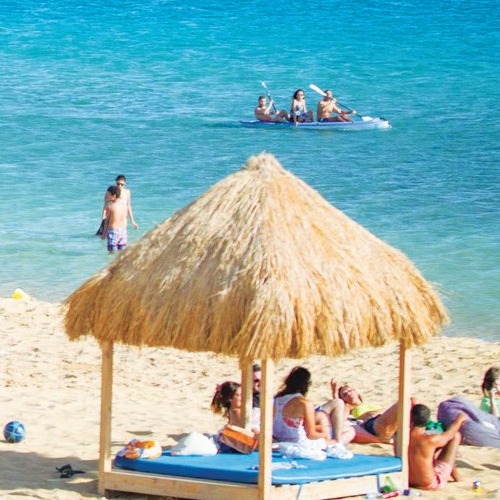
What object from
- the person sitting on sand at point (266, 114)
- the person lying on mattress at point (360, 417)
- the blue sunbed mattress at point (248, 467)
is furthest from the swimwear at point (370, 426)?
the person sitting on sand at point (266, 114)

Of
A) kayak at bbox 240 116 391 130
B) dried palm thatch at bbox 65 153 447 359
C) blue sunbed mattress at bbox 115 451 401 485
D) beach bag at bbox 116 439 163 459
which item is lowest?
blue sunbed mattress at bbox 115 451 401 485

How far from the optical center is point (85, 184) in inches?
915

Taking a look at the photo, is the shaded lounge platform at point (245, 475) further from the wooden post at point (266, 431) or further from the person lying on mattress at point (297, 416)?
the person lying on mattress at point (297, 416)

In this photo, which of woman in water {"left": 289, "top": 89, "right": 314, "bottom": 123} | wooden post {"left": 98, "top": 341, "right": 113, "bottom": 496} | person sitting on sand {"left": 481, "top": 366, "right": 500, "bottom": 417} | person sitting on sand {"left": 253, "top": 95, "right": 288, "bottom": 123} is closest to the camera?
wooden post {"left": 98, "top": 341, "right": 113, "bottom": 496}

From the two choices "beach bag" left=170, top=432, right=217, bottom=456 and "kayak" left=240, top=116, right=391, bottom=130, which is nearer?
"beach bag" left=170, top=432, right=217, bottom=456

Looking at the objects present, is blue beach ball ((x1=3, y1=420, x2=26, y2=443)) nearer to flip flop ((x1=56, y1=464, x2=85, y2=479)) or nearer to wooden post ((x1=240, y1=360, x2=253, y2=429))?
flip flop ((x1=56, y1=464, x2=85, y2=479))

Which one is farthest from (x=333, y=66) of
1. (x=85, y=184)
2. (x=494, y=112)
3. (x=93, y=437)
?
(x=93, y=437)

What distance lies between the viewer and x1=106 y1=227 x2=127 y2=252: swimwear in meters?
16.3

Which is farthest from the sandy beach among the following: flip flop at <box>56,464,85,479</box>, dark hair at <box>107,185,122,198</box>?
dark hair at <box>107,185,122,198</box>

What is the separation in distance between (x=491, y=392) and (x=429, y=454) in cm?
154

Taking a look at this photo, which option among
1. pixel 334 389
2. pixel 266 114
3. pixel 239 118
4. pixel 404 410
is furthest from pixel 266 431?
pixel 239 118

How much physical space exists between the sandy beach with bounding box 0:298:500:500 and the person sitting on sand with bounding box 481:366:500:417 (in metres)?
0.46

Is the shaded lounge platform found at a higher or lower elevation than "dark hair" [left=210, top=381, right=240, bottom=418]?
lower

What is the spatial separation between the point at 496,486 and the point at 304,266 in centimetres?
210
